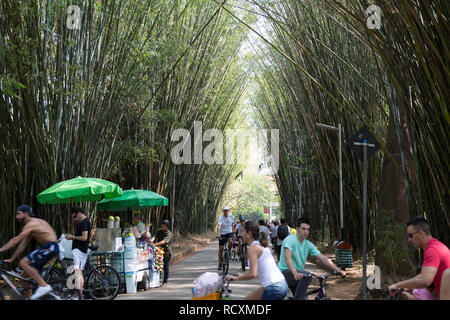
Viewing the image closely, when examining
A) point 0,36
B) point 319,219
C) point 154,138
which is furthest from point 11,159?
point 319,219

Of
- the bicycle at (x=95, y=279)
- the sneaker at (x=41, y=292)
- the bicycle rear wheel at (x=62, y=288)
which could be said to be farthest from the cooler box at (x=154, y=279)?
the sneaker at (x=41, y=292)

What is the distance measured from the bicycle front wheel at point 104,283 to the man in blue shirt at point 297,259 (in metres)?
3.40

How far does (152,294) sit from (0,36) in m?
4.34

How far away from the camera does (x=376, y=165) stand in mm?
11711

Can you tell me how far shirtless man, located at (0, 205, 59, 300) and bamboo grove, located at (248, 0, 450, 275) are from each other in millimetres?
3521

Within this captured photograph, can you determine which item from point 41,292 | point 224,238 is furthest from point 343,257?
point 41,292

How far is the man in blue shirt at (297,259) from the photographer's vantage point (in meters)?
4.97

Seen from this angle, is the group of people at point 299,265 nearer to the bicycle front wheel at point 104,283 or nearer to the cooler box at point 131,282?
the bicycle front wheel at point 104,283

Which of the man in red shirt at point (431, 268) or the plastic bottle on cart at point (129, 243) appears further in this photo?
the plastic bottle on cart at point (129, 243)

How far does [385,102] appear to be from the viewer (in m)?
10.5

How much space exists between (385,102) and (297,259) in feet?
19.8

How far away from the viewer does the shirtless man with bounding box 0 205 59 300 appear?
525 centimetres

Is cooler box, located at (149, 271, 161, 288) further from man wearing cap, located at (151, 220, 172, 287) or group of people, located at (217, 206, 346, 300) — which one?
group of people, located at (217, 206, 346, 300)
